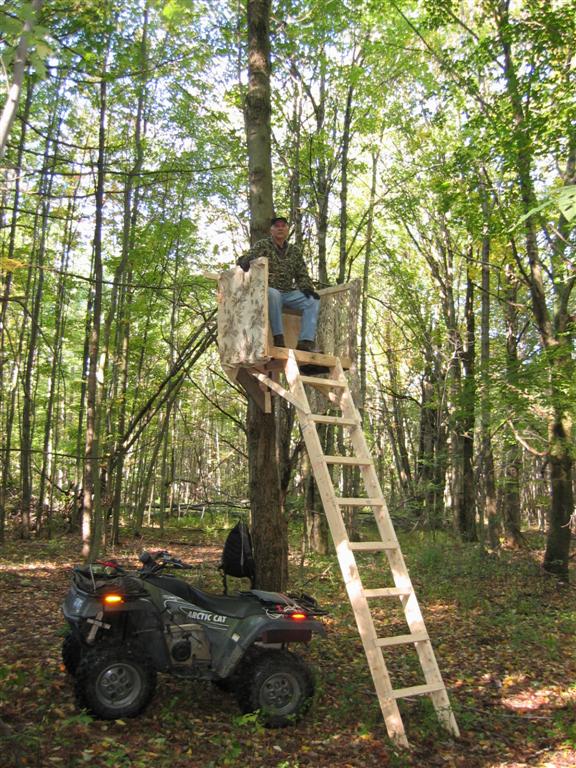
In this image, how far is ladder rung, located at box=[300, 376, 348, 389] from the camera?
488 centimetres

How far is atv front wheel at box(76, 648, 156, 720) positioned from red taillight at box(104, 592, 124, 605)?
0.30 m

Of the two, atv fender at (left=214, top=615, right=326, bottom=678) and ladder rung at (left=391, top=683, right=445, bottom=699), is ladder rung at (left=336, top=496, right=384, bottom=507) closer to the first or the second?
atv fender at (left=214, top=615, right=326, bottom=678)

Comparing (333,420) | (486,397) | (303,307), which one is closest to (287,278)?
(303,307)

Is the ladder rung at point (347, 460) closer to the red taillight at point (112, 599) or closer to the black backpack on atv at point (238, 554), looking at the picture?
the black backpack on atv at point (238, 554)

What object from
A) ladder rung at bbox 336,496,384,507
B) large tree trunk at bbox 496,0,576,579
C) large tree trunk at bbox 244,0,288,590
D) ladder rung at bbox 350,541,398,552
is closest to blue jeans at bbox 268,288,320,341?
large tree trunk at bbox 244,0,288,590

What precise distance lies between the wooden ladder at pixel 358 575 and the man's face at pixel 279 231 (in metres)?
1.28

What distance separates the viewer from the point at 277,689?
4133mm

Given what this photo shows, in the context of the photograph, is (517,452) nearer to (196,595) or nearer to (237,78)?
(237,78)

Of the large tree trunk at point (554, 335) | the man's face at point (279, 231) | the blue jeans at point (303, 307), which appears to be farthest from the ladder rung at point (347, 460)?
the large tree trunk at point (554, 335)

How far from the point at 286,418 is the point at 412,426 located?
18.0 meters

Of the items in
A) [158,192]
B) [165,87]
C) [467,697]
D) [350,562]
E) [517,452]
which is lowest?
[467,697]

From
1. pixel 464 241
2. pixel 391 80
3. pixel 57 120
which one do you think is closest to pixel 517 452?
pixel 464 241

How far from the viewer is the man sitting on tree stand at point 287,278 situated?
5281mm

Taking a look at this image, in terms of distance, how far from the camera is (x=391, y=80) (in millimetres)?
13312
